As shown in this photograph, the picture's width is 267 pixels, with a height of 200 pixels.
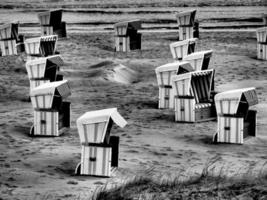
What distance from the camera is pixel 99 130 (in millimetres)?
13383

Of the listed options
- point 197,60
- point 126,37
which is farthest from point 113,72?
point 126,37

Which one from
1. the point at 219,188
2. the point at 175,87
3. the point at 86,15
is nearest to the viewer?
the point at 219,188

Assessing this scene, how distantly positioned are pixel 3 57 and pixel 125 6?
18451 mm

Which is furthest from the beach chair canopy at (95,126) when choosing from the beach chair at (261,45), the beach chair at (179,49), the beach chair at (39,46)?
the beach chair at (261,45)

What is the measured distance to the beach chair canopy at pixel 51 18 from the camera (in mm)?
29672

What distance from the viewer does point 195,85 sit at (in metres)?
19.0

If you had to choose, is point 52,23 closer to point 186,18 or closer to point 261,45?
point 186,18

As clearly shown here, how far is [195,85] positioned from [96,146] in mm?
6010

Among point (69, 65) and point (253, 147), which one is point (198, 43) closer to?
point (69, 65)

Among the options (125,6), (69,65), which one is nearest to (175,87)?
(69,65)

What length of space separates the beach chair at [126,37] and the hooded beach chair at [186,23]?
6.93 ft

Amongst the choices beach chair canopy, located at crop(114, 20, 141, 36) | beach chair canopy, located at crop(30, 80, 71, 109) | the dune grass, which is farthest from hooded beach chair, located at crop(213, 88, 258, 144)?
beach chair canopy, located at crop(114, 20, 141, 36)

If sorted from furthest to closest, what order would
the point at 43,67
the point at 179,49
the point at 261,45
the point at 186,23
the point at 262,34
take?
the point at 186,23 < the point at 261,45 < the point at 262,34 < the point at 179,49 < the point at 43,67

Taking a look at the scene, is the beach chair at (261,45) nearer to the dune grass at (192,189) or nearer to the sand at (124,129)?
the sand at (124,129)
